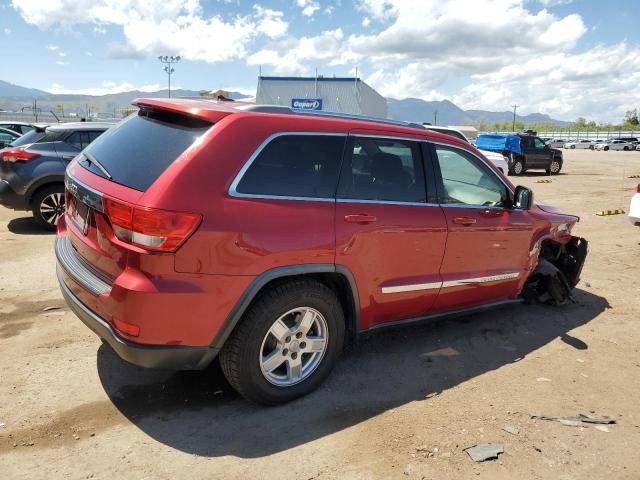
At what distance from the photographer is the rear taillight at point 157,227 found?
2602 millimetres

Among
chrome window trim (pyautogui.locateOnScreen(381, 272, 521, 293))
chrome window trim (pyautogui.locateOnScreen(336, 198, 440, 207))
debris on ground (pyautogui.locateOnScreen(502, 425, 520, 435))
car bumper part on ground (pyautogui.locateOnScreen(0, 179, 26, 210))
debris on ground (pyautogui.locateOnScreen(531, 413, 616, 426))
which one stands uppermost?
chrome window trim (pyautogui.locateOnScreen(336, 198, 440, 207))

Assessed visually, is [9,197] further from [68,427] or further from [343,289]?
[343,289]

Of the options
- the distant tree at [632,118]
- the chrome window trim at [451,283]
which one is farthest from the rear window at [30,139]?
the distant tree at [632,118]

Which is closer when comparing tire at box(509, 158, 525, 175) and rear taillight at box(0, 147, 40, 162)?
rear taillight at box(0, 147, 40, 162)

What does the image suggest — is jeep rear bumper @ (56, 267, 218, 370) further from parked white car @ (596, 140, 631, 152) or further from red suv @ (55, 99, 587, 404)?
parked white car @ (596, 140, 631, 152)

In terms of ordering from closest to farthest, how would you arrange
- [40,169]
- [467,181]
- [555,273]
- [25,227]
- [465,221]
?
[465,221], [467,181], [555,273], [40,169], [25,227]

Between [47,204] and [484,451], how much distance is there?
715 centimetres

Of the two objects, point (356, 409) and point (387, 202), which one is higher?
point (387, 202)

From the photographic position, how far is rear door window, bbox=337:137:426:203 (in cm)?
333

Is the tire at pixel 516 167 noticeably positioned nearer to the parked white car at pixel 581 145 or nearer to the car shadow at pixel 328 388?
the car shadow at pixel 328 388

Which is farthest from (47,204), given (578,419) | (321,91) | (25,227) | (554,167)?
(321,91)

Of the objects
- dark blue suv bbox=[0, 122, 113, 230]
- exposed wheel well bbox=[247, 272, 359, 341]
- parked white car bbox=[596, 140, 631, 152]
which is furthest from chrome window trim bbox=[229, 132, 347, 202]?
parked white car bbox=[596, 140, 631, 152]

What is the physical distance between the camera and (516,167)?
2141 centimetres

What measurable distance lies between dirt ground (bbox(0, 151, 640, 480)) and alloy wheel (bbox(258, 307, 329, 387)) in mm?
208
